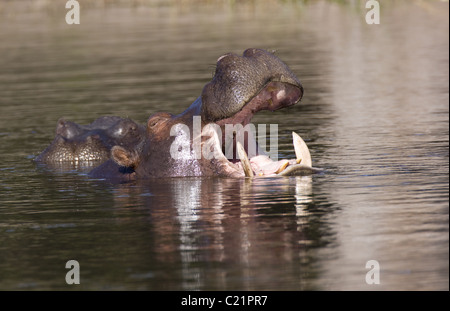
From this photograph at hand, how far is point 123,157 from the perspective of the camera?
9.47 meters

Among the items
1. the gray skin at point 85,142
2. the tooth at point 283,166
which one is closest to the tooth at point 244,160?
the tooth at point 283,166

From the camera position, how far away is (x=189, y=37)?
1119 inches

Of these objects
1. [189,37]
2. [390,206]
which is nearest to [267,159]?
[390,206]

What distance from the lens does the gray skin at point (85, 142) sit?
11638mm

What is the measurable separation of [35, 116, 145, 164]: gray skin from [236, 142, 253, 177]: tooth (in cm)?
277

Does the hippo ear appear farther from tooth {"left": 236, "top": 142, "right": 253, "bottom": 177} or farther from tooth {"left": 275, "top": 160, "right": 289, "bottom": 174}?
tooth {"left": 275, "top": 160, "right": 289, "bottom": 174}

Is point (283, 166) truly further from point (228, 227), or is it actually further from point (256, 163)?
point (228, 227)

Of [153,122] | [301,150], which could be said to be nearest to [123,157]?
[153,122]

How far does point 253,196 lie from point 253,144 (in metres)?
0.73

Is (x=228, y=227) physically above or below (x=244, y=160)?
below

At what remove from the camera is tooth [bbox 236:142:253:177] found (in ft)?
28.0
